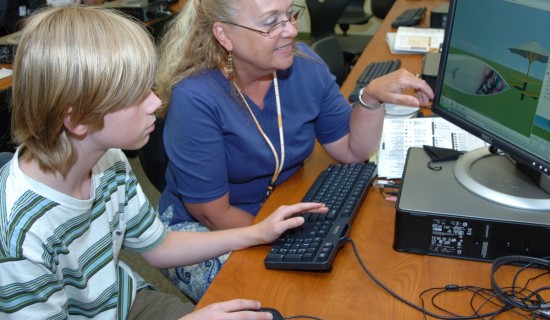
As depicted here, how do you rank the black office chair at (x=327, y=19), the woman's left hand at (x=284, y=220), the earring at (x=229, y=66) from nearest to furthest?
the woman's left hand at (x=284, y=220) < the earring at (x=229, y=66) < the black office chair at (x=327, y=19)

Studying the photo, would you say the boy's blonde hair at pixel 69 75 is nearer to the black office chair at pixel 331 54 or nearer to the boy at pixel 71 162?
the boy at pixel 71 162

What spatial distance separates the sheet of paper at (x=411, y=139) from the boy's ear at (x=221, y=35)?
0.45m

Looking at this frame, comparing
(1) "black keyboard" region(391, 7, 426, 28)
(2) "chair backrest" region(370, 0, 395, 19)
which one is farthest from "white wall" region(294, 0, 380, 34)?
(1) "black keyboard" region(391, 7, 426, 28)

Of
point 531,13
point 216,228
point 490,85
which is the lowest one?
point 216,228

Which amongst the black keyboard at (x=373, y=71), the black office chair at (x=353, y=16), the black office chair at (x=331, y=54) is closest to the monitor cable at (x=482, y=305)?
the black keyboard at (x=373, y=71)

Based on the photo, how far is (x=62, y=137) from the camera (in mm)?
996

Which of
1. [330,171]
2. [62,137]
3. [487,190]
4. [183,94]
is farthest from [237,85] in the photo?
[487,190]

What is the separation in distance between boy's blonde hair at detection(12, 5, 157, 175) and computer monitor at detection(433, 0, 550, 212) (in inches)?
24.1

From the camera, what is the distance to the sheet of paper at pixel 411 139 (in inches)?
54.2

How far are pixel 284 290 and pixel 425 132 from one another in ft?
2.06

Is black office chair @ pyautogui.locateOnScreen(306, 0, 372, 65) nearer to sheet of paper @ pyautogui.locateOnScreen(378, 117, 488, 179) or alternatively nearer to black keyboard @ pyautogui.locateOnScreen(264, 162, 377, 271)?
→ sheet of paper @ pyautogui.locateOnScreen(378, 117, 488, 179)

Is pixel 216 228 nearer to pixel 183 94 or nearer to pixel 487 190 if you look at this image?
pixel 183 94

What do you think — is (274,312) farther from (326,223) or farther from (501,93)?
(501,93)

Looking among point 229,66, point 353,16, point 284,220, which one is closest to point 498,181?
point 284,220
